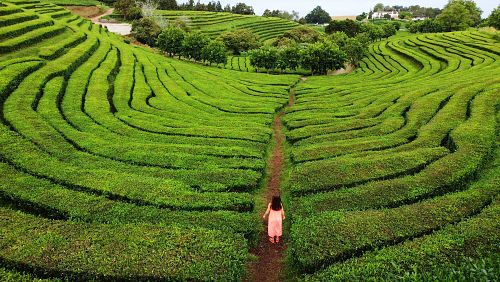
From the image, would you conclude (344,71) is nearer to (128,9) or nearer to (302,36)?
(302,36)

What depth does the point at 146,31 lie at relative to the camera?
253ft

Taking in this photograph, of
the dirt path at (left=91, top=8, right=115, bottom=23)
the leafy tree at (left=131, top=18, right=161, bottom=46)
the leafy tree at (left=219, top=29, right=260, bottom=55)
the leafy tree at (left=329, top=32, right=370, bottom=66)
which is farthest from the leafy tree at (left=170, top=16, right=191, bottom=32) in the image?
the leafy tree at (left=329, top=32, right=370, bottom=66)

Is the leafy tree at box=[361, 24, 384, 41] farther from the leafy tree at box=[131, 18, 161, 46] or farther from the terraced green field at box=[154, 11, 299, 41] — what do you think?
the leafy tree at box=[131, 18, 161, 46]

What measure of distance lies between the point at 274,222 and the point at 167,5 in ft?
428

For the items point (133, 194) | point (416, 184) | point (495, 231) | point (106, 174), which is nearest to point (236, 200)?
point (133, 194)

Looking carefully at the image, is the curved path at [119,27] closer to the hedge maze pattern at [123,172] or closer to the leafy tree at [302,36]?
the leafy tree at [302,36]

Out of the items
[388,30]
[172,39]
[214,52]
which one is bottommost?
[214,52]

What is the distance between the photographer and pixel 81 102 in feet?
86.0

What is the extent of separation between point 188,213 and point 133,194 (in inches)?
96.6

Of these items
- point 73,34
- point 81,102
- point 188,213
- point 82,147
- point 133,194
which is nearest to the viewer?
point 188,213

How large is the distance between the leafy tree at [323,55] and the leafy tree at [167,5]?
280ft

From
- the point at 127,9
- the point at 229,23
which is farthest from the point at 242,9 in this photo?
the point at 127,9

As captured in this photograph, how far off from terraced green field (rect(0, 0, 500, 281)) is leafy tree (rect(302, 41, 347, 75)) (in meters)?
26.7

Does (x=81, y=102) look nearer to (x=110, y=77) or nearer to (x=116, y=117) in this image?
(x=116, y=117)
